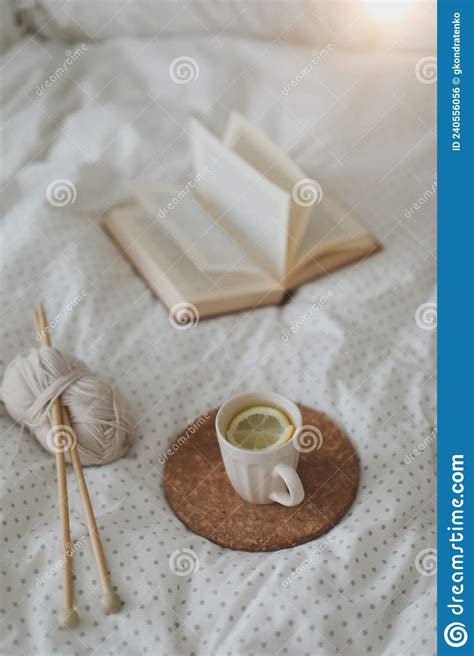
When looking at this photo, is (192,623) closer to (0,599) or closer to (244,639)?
(244,639)

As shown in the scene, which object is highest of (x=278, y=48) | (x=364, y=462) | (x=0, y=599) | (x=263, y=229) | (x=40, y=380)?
(x=278, y=48)

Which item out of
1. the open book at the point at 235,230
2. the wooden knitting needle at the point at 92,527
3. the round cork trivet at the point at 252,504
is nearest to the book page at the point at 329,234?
the open book at the point at 235,230

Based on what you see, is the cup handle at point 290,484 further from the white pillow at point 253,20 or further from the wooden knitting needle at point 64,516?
the white pillow at point 253,20

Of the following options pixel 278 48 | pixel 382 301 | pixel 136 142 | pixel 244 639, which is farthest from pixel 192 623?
pixel 278 48

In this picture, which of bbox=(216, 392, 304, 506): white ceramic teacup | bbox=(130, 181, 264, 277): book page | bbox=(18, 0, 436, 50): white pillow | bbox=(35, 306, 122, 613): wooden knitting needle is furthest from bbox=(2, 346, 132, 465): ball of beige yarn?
bbox=(18, 0, 436, 50): white pillow

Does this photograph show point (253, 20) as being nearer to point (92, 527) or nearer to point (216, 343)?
point (216, 343)

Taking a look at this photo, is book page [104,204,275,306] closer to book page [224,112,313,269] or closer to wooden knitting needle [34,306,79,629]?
book page [224,112,313,269]

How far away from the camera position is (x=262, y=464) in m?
0.69

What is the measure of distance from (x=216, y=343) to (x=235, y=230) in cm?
18

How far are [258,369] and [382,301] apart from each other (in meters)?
0.17

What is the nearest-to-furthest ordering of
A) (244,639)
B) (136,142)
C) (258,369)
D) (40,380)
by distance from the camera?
(244,639), (40,380), (258,369), (136,142)

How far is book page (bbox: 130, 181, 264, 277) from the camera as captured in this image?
0.96 m

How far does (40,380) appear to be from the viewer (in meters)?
0.76

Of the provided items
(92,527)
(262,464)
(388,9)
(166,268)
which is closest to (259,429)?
(262,464)
